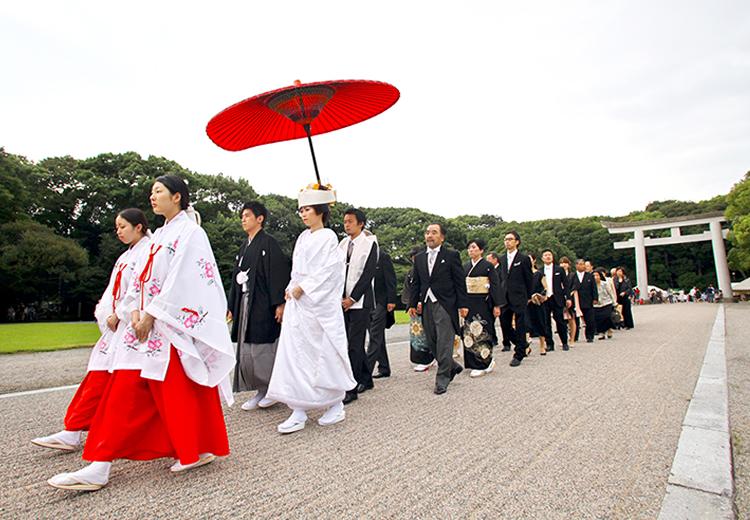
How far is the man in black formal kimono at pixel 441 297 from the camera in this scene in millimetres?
5398

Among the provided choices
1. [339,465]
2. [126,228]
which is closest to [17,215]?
[126,228]

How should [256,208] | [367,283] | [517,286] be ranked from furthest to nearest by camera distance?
[517,286]
[367,283]
[256,208]

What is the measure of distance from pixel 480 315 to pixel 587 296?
20.0 ft

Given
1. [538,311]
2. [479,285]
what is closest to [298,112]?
[479,285]

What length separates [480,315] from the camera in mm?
6746

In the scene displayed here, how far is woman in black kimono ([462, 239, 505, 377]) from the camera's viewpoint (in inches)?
255

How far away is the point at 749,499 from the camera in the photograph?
2449 mm

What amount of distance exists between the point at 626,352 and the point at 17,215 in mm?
30981

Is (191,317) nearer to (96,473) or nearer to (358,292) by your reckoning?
(96,473)

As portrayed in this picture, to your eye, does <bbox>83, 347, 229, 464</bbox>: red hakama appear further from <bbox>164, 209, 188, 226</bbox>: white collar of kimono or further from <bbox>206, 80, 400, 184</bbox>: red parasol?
<bbox>206, 80, 400, 184</bbox>: red parasol

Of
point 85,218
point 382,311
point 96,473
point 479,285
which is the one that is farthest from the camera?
point 85,218

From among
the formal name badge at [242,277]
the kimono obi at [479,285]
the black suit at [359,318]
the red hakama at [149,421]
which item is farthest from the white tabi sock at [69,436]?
the kimono obi at [479,285]

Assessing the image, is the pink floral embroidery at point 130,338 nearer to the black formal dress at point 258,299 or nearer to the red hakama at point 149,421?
the red hakama at point 149,421

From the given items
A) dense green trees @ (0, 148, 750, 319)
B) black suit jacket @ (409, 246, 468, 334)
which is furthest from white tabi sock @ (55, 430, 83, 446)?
dense green trees @ (0, 148, 750, 319)
